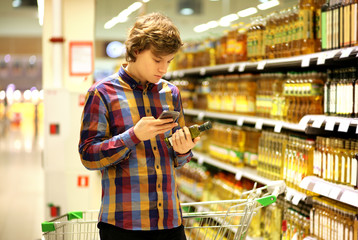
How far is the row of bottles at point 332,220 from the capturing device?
10.0 ft

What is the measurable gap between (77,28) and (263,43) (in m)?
2.35

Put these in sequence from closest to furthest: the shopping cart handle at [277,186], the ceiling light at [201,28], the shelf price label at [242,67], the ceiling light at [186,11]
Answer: the shopping cart handle at [277,186]
the shelf price label at [242,67]
the ceiling light at [186,11]
the ceiling light at [201,28]

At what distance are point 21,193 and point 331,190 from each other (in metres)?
6.95

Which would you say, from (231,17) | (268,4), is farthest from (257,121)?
(231,17)

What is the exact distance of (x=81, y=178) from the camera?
18.5 ft

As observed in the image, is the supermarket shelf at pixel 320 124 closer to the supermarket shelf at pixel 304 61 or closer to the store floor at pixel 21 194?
the supermarket shelf at pixel 304 61

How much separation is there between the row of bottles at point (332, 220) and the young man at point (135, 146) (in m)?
1.50

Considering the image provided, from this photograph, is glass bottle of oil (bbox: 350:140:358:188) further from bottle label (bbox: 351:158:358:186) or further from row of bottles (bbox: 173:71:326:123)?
row of bottles (bbox: 173:71:326:123)

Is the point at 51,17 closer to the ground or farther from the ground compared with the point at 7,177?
farther from the ground

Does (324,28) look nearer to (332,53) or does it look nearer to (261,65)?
(332,53)

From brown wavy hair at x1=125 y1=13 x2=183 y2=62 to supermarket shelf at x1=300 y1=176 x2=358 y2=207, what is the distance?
1.57 meters

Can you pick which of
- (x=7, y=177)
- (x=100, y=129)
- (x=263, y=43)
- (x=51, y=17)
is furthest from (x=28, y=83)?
(x=100, y=129)

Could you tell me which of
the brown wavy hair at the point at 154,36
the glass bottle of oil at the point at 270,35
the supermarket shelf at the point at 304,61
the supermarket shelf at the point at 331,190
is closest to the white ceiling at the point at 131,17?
the supermarket shelf at the point at 304,61

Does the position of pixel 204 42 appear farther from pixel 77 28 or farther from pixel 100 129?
pixel 100 129
